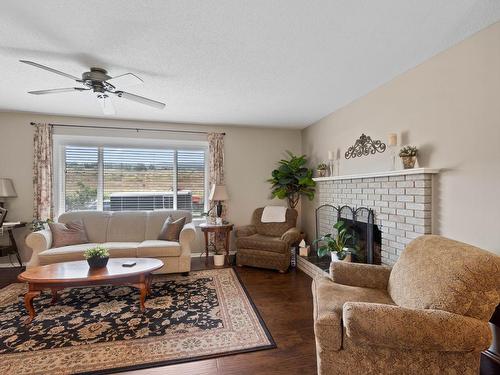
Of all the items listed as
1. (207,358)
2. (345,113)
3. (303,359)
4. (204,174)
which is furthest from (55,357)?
(345,113)

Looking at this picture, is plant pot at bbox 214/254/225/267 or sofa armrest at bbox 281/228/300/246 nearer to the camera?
sofa armrest at bbox 281/228/300/246

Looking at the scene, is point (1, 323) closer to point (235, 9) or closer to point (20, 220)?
point (20, 220)

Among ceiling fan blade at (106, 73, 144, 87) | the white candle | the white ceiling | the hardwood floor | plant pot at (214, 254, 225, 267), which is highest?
the white ceiling

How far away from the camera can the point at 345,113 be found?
12.2 ft

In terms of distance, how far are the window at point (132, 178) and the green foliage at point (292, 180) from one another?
143 centimetres

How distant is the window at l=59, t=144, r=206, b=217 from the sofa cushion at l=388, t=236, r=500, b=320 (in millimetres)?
3758

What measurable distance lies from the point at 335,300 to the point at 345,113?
280 cm

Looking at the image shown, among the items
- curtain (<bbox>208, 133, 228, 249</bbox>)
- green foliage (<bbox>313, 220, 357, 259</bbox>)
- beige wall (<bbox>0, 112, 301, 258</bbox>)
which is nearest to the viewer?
green foliage (<bbox>313, 220, 357, 259</bbox>)

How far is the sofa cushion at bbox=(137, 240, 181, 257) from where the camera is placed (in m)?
3.41

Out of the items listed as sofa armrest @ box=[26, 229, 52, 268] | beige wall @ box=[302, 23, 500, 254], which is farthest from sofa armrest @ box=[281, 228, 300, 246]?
sofa armrest @ box=[26, 229, 52, 268]

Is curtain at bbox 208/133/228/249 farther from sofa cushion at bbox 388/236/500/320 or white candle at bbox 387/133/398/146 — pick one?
sofa cushion at bbox 388/236/500/320

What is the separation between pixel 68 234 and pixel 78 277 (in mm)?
1444

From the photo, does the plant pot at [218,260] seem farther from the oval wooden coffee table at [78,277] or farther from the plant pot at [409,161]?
the plant pot at [409,161]

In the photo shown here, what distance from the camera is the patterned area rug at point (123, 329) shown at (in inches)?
74.1
